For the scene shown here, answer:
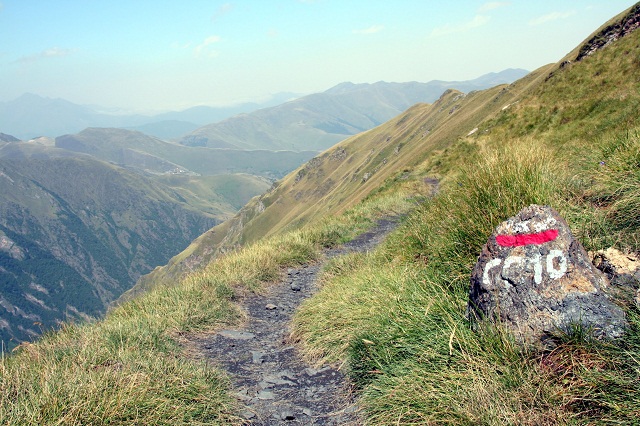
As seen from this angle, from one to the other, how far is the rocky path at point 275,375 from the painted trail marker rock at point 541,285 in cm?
175

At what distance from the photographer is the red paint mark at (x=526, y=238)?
366 cm

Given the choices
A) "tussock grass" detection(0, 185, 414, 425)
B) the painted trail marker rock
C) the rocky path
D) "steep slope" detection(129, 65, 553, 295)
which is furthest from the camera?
"steep slope" detection(129, 65, 553, 295)

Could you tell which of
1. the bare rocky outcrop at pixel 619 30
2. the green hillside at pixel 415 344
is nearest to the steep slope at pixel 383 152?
the bare rocky outcrop at pixel 619 30

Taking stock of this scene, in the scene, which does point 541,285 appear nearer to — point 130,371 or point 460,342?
point 460,342

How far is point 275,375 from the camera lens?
17.6 feet

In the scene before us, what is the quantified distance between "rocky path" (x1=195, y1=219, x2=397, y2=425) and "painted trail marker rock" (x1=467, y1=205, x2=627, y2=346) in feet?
5.73

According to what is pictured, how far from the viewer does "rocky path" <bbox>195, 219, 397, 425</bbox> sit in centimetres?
434

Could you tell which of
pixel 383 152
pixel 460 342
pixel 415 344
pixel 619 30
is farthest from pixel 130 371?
pixel 383 152

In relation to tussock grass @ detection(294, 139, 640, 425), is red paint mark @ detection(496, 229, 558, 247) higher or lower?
higher

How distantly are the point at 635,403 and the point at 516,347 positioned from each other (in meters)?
0.85

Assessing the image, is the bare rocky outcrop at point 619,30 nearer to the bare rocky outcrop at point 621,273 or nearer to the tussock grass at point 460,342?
the tussock grass at point 460,342

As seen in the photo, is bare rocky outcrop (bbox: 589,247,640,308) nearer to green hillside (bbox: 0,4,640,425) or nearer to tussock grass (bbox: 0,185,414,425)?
green hillside (bbox: 0,4,640,425)

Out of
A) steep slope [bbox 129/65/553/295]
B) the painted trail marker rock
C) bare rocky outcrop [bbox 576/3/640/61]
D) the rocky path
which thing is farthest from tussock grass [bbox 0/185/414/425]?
steep slope [bbox 129/65/553/295]

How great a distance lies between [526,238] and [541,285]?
465 mm
